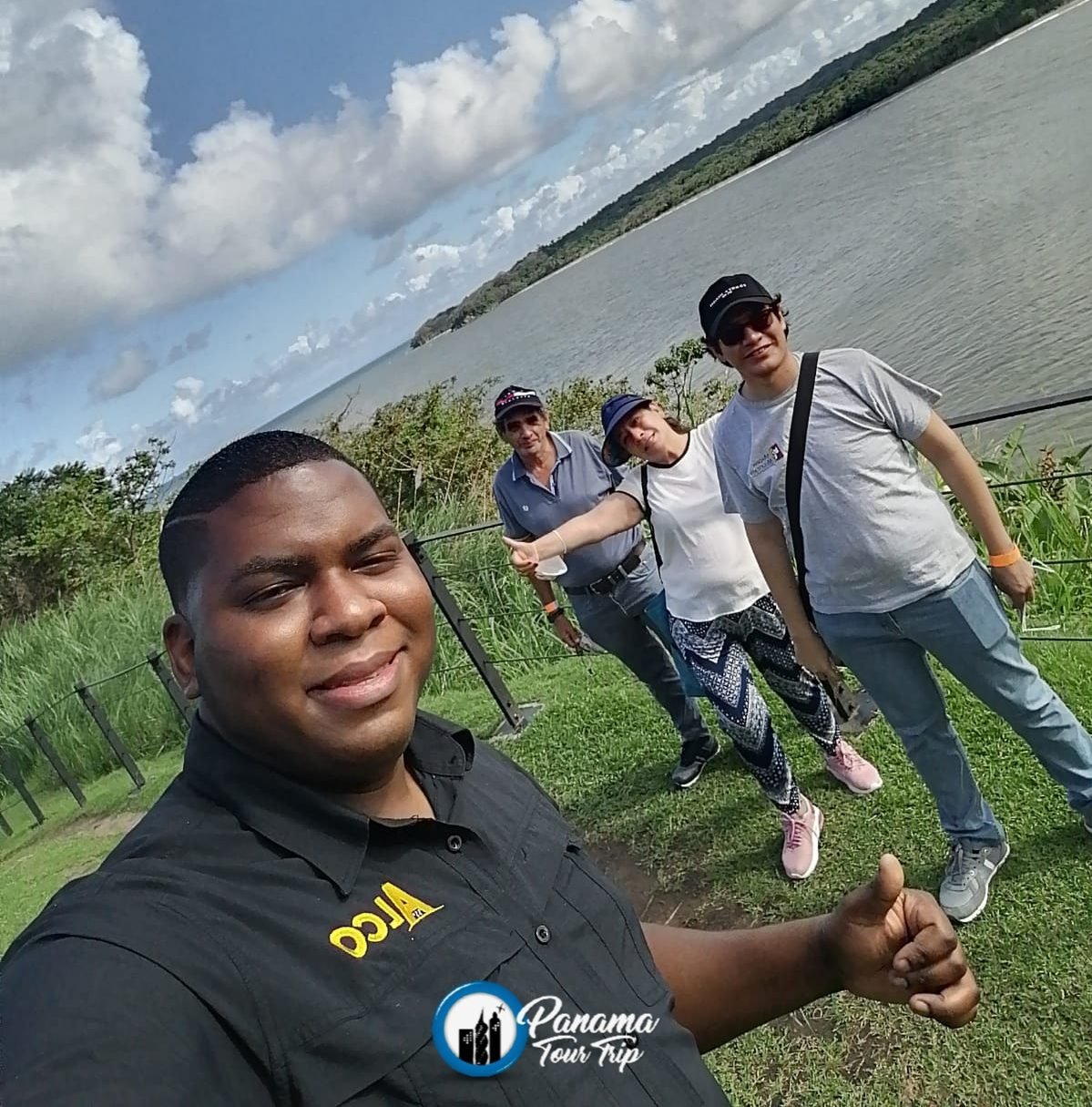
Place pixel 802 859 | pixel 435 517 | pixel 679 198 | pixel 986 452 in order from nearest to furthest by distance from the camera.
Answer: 1. pixel 802 859
2. pixel 986 452
3. pixel 435 517
4. pixel 679 198

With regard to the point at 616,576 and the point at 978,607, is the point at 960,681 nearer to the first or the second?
the point at 978,607

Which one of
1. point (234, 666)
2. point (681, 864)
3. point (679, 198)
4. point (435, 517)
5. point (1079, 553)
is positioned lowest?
point (1079, 553)

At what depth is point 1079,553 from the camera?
17.5 ft

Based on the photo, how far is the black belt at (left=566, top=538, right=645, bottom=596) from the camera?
4.25 meters

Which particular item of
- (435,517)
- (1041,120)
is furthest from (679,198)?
(435,517)

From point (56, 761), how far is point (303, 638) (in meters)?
9.20

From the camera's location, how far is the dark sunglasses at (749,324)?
2754mm

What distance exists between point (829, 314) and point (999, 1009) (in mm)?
15028

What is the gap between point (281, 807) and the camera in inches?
45.4

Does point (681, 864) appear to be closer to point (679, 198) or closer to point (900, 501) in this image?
point (900, 501)

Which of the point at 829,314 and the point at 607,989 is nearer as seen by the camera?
the point at 607,989

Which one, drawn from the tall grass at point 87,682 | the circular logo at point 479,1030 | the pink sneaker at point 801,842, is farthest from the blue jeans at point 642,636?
the tall grass at point 87,682

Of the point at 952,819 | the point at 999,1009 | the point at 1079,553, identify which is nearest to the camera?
the point at 999,1009
